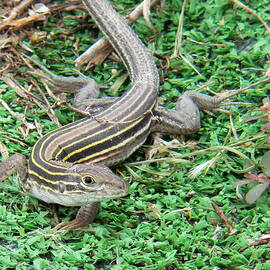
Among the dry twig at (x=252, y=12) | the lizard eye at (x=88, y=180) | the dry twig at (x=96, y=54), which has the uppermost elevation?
the lizard eye at (x=88, y=180)

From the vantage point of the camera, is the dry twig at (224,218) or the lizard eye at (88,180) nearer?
the lizard eye at (88,180)

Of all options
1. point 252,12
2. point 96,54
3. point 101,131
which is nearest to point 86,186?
point 101,131

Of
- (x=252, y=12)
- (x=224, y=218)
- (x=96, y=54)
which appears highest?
(x=252, y=12)

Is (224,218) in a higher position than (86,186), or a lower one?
lower

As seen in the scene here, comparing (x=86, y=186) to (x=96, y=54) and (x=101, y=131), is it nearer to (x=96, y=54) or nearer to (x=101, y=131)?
(x=101, y=131)

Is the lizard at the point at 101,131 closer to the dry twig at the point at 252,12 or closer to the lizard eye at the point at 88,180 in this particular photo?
the lizard eye at the point at 88,180

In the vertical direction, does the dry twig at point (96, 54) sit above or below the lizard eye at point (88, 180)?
below

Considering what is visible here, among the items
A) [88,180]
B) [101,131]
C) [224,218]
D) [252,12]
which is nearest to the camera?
[88,180]

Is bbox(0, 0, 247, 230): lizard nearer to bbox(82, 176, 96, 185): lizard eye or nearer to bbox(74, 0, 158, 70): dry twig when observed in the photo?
bbox(82, 176, 96, 185): lizard eye

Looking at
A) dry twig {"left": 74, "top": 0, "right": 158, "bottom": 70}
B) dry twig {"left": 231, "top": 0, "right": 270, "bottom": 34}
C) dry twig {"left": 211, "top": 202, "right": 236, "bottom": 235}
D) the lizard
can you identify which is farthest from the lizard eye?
dry twig {"left": 231, "top": 0, "right": 270, "bottom": 34}

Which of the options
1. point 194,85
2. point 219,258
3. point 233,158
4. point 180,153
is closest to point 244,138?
point 233,158

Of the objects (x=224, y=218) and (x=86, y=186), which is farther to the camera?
(x=224, y=218)

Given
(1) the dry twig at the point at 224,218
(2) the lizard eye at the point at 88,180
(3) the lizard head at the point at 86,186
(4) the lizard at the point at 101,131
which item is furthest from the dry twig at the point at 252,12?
(2) the lizard eye at the point at 88,180
